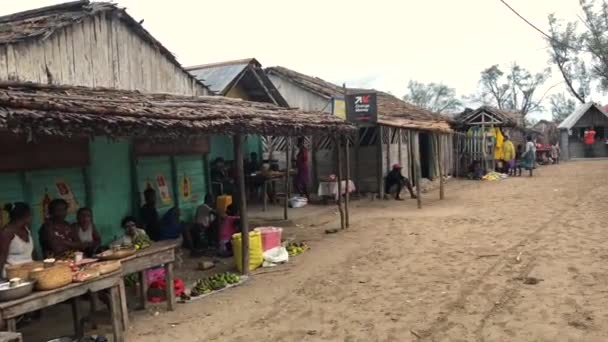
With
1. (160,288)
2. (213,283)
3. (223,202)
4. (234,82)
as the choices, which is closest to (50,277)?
(160,288)

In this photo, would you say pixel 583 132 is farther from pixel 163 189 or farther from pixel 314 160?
pixel 163 189

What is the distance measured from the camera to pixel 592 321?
17.0 ft

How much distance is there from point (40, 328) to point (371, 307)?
12.0ft

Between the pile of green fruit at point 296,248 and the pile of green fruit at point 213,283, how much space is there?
5.76ft

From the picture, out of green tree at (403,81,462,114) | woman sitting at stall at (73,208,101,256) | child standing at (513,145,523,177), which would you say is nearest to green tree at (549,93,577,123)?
green tree at (403,81,462,114)

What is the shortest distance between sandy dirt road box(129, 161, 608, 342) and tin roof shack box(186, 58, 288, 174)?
4259 millimetres

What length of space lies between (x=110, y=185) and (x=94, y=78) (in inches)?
84.2

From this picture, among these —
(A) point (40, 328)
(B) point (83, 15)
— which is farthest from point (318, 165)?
(A) point (40, 328)

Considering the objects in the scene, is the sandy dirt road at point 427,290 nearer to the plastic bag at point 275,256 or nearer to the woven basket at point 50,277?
the plastic bag at point 275,256

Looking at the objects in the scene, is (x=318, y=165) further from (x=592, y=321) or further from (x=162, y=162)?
(x=592, y=321)

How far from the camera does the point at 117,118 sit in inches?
218

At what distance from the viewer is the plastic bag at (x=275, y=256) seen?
8.30 m

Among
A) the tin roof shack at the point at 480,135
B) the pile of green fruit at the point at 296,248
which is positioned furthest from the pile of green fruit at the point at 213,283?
the tin roof shack at the point at 480,135

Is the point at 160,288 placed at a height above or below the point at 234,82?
below
